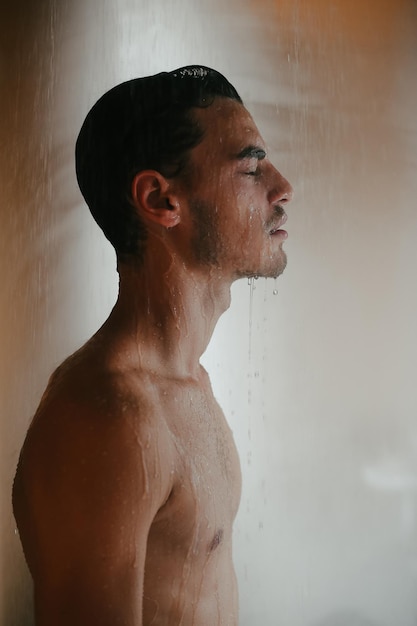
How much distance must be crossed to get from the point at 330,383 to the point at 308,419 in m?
0.06

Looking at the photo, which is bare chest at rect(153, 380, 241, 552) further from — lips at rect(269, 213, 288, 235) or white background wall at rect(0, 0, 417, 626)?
lips at rect(269, 213, 288, 235)

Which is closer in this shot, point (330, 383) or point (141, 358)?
point (141, 358)

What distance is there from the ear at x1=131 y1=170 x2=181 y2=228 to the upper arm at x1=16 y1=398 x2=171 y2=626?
0.72 feet

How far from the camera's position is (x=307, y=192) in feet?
3.22

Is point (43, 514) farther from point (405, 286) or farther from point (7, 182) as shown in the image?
point (405, 286)

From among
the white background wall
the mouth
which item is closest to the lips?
the mouth

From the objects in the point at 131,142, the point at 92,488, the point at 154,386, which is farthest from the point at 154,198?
the point at 92,488

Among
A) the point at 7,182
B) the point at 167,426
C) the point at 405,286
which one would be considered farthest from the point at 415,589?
the point at 7,182

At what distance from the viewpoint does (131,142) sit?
0.73 m

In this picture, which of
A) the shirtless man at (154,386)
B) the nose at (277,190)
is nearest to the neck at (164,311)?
the shirtless man at (154,386)

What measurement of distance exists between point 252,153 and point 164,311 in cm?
20

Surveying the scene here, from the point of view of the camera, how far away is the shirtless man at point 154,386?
2.05 feet

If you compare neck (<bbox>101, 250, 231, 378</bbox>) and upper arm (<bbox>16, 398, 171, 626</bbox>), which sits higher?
neck (<bbox>101, 250, 231, 378</bbox>)

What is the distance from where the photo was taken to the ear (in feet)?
2.40
